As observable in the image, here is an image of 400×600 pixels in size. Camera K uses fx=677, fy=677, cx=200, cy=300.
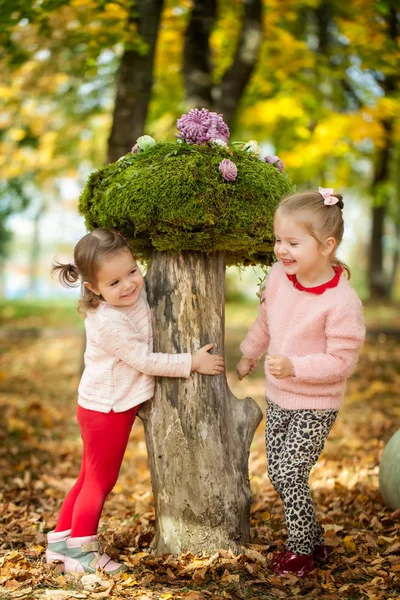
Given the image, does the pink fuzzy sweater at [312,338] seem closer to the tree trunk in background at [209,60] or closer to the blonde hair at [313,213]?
the blonde hair at [313,213]

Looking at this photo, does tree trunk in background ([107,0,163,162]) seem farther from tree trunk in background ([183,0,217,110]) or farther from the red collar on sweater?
the red collar on sweater

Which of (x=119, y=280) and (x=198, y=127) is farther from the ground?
(x=198, y=127)

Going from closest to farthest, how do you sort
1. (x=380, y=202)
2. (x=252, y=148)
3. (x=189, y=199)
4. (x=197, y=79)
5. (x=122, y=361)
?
(x=189, y=199), (x=122, y=361), (x=252, y=148), (x=197, y=79), (x=380, y=202)

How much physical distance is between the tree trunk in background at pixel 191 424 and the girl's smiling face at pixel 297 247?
430 mm

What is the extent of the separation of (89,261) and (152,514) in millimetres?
2079

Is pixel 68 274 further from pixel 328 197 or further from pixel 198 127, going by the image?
pixel 328 197

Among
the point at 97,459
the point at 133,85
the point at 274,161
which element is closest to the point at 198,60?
the point at 133,85

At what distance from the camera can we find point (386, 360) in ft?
33.9

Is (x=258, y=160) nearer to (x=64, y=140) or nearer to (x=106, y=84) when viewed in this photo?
(x=106, y=84)

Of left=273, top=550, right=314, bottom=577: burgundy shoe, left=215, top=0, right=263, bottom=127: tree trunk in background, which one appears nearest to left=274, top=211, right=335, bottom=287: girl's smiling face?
left=273, top=550, right=314, bottom=577: burgundy shoe

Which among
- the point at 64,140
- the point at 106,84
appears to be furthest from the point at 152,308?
the point at 64,140

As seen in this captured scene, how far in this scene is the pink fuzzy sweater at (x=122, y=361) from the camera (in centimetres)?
348

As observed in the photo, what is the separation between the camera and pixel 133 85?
7297 millimetres

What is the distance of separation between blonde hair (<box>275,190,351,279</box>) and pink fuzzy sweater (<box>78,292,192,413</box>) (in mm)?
909
